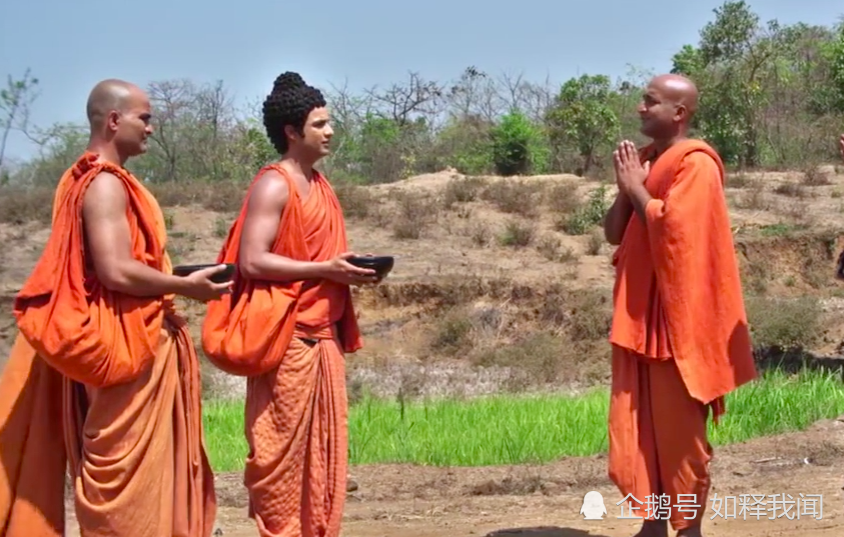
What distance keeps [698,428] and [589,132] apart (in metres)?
17.7

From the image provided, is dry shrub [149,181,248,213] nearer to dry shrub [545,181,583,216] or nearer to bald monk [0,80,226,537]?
dry shrub [545,181,583,216]

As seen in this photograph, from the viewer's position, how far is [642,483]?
5023 millimetres

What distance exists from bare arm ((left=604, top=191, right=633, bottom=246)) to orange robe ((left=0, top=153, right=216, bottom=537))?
6.32 ft

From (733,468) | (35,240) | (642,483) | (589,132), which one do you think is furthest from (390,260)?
(589,132)

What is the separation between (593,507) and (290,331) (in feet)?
7.50

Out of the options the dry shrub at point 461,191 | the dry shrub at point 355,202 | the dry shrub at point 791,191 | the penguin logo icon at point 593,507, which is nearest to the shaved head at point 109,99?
the penguin logo icon at point 593,507

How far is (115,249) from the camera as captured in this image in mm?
4113

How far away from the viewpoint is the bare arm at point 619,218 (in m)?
5.30

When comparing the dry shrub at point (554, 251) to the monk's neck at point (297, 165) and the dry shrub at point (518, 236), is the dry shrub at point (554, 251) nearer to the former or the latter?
the dry shrub at point (518, 236)

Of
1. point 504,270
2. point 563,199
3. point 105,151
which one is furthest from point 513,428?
point 563,199

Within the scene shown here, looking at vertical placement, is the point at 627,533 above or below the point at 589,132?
below

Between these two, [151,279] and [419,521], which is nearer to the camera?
[151,279]

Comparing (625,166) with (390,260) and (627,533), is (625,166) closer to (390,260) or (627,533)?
(390,260)

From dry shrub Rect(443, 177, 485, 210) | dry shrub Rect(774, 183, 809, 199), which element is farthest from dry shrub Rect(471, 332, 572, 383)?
dry shrub Rect(774, 183, 809, 199)
